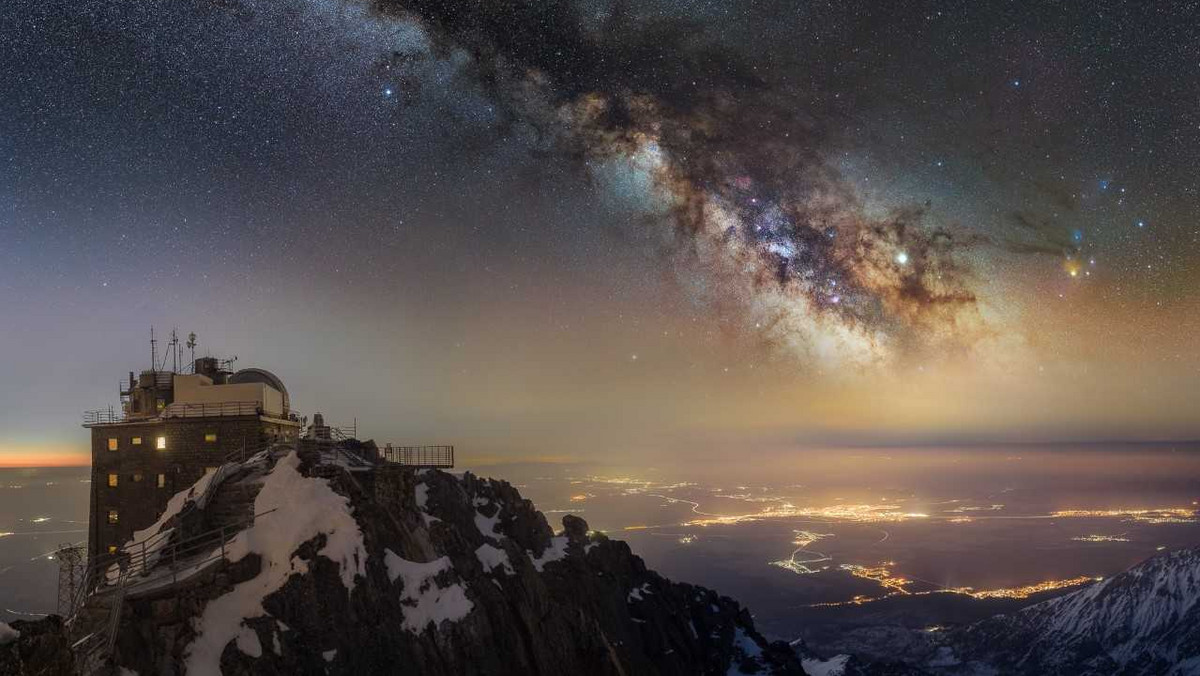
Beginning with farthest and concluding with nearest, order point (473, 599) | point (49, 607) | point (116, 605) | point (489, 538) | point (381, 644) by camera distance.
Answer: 1. point (49, 607)
2. point (489, 538)
3. point (473, 599)
4. point (381, 644)
5. point (116, 605)

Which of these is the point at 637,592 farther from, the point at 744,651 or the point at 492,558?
the point at 492,558

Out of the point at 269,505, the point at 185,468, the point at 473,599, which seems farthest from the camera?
the point at 185,468

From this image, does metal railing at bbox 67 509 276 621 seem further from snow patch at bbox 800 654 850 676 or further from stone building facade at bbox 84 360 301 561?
snow patch at bbox 800 654 850 676

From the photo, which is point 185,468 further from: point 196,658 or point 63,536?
point 63,536

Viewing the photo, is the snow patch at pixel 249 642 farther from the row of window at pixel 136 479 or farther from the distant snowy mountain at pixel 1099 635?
the distant snowy mountain at pixel 1099 635

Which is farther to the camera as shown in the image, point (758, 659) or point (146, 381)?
point (758, 659)

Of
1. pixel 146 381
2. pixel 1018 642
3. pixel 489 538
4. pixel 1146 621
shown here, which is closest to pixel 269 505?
pixel 489 538

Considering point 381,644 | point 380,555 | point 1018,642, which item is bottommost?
point 1018,642
